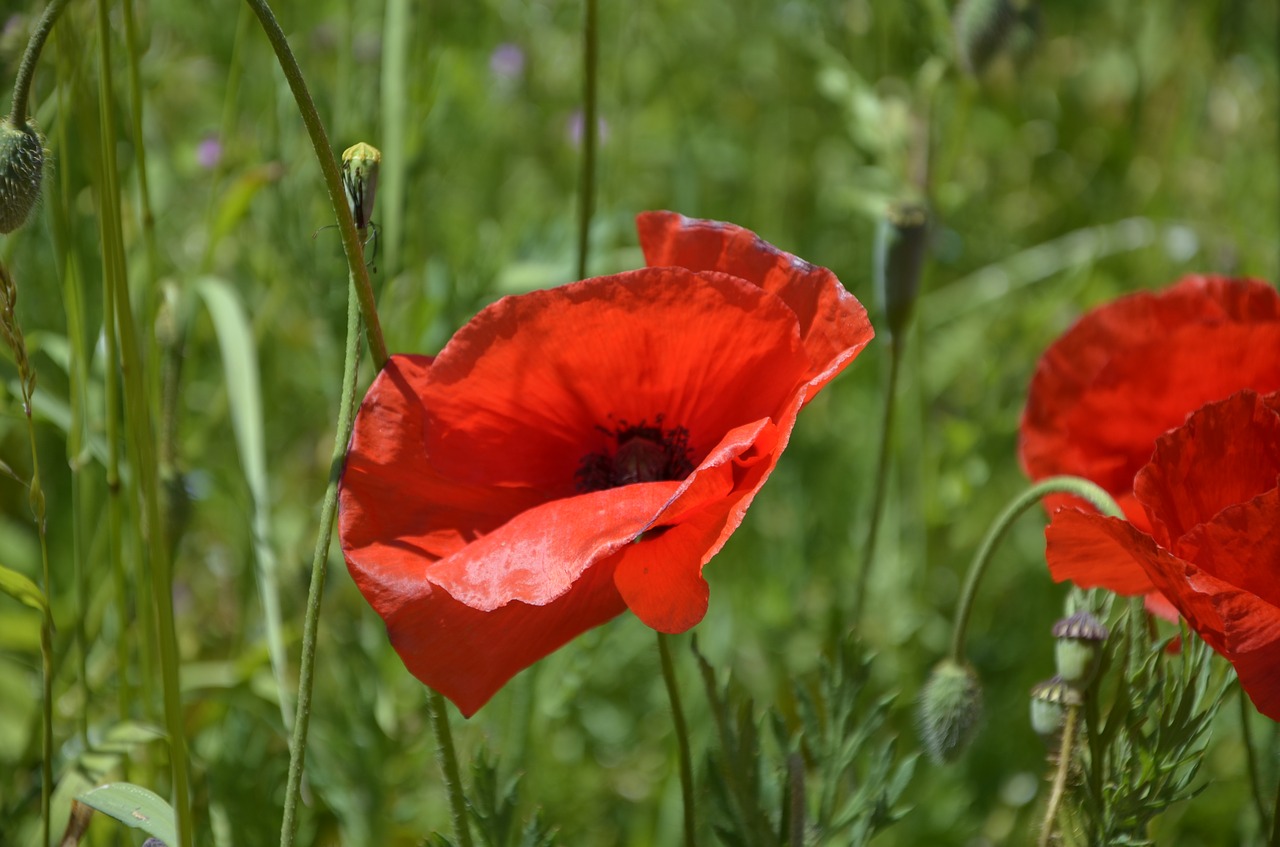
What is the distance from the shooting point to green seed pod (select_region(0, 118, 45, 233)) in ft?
2.56

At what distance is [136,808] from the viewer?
807mm

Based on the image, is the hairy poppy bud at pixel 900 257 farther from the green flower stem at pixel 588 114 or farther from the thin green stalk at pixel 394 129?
the thin green stalk at pixel 394 129

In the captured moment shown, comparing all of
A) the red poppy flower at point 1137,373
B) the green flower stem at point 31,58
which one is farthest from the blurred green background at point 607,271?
the red poppy flower at point 1137,373

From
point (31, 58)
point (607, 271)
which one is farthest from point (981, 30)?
point (31, 58)

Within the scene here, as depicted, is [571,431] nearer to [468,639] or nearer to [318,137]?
[468,639]

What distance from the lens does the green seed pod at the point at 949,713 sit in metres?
1.02

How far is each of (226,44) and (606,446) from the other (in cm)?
164

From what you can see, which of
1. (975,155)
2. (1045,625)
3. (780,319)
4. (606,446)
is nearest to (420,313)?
(606,446)

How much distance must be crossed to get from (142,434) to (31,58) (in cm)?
26

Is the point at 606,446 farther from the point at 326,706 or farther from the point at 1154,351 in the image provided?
the point at 326,706

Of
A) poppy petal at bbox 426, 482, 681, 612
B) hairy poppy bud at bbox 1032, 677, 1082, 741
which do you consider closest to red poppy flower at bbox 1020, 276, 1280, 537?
hairy poppy bud at bbox 1032, 677, 1082, 741

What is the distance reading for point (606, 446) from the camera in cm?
98

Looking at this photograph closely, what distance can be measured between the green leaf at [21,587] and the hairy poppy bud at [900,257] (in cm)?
78

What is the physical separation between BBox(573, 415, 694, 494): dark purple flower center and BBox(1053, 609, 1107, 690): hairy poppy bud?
11.5 inches
